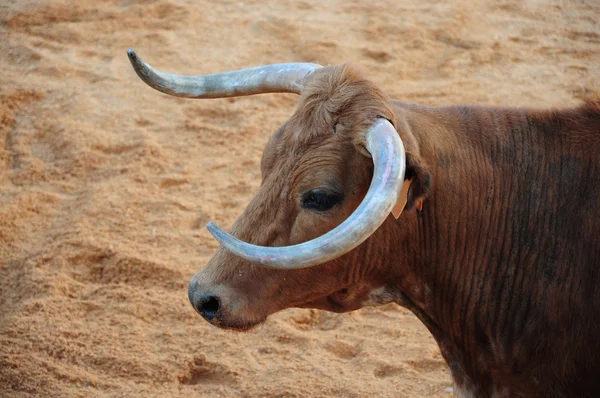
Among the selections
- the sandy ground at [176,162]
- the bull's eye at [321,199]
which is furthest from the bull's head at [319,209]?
the sandy ground at [176,162]

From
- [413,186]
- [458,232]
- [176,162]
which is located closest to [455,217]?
[458,232]

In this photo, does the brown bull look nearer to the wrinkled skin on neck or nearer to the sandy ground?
the wrinkled skin on neck

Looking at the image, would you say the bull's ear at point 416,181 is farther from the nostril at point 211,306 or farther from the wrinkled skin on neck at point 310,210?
the nostril at point 211,306

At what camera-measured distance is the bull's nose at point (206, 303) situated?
3.45 metres

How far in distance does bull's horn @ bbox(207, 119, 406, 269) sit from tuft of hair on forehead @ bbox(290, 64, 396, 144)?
30 centimetres

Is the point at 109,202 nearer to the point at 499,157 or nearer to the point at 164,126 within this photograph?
the point at 164,126

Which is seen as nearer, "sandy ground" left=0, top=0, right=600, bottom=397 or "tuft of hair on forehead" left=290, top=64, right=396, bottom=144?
"tuft of hair on forehead" left=290, top=64, right=396, bottom=144

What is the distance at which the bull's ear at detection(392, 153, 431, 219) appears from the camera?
3170mm

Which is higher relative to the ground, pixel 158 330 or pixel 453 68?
pixel 453 68

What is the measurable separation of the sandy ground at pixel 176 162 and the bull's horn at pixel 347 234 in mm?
1949

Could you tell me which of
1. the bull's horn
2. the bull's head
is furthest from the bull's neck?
the bull's horn

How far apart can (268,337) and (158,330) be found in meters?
0.70

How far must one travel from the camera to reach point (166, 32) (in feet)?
29.4

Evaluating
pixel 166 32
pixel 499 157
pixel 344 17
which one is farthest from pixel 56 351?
pixel 344 17
